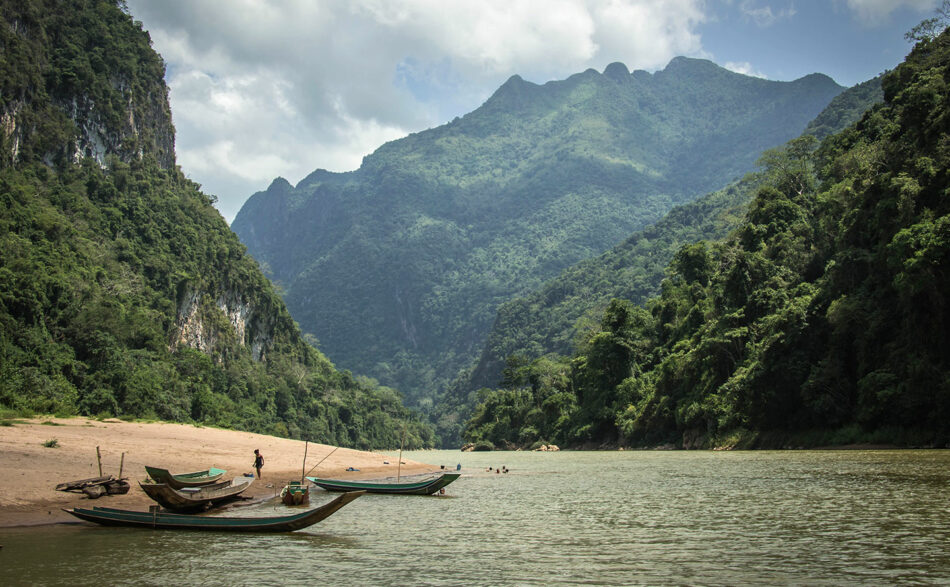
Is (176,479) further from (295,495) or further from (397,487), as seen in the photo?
(397,487)

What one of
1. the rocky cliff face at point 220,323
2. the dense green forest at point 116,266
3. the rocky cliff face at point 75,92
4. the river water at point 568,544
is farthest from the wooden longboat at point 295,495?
the rocky cliff face at point 220,323

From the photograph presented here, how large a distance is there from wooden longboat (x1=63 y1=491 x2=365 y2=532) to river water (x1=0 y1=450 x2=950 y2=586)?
250mm

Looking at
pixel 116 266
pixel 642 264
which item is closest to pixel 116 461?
pixel 116 266

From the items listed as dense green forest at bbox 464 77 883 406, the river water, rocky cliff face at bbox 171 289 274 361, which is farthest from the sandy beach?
dense green forest at bbox 464 77 883 406

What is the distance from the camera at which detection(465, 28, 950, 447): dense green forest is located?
123 ft

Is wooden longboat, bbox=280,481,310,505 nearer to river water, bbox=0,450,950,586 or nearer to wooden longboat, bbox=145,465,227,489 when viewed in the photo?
river water, bbox=0,450,950,586

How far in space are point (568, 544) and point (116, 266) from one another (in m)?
72.7

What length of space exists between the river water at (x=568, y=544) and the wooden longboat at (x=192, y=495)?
1027 mm

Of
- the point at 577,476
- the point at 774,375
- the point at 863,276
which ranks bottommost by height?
the point at 577,476

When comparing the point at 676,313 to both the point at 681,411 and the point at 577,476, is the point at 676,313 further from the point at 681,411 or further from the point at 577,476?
the point at 577,476

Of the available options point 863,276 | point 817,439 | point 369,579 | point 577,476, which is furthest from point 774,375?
point 369,579

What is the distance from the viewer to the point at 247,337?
11150 centimetres

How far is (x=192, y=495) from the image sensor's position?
62.3ft

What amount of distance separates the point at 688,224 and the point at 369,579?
182 metres
